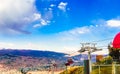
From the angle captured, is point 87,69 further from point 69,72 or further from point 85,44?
point 85,44

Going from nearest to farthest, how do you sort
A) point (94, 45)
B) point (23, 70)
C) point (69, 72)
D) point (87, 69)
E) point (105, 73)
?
point (87, 69) < point (23, 70) < point (105, 73) < point (69, 72) < point (94, 45)

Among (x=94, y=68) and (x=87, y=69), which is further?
(x=94, y=68)

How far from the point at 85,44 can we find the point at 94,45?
226cm

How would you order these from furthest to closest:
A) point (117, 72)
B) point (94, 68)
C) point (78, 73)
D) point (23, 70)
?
point (78, 73), point (94, 68), point (117, 72), point (23, 70)

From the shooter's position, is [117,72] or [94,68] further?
[94,68]

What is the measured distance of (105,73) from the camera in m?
45.0

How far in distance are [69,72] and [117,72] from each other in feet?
103

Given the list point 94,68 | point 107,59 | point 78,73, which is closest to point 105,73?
point 94,68

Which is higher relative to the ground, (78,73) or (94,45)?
(94,45)

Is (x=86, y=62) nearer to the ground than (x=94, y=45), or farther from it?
nearer to the ground

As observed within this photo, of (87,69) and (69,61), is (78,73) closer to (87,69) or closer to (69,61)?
(69,61)

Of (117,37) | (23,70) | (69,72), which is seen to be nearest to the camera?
(23,70)

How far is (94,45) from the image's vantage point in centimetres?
7544

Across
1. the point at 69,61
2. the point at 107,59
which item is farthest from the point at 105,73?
the point at 107,59
